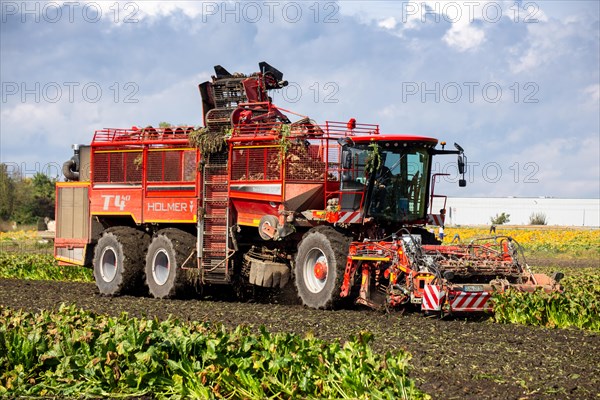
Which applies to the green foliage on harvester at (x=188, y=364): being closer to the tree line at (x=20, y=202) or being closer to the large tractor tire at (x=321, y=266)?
the large tractor tire at (x=321, y=266)

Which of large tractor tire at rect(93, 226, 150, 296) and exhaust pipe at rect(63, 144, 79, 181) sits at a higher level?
exhaust pipe at rect(63, 144, 79, 181)

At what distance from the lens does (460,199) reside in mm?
86812

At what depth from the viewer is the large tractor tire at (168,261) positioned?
1675 centimetres

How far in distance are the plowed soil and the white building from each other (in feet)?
225

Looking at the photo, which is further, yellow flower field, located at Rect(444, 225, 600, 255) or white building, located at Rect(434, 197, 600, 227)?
white building, located at Rect(434, 197, 600, 227)

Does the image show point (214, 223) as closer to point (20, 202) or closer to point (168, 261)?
point (168, 261)

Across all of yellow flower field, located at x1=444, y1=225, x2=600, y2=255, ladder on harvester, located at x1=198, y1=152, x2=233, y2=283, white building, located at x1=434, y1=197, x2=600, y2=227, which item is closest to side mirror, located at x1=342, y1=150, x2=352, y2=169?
ladder on harvester, located at x1=198, y1=152, x2=233, y2=283

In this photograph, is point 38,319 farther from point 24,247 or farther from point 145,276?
point 24,247

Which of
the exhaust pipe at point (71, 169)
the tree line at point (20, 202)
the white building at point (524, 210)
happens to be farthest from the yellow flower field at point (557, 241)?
the white building at point (524, 210)

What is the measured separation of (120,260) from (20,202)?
1919 inches

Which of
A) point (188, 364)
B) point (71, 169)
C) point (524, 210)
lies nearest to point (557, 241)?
point (71, 169)

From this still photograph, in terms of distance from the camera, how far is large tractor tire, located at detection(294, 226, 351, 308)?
45.5 ft

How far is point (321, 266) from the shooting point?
1436 centimetres

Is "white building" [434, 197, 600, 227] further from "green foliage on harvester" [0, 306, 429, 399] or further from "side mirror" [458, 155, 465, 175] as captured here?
"green foliage on harvester" [0, 306, 429, 399]
